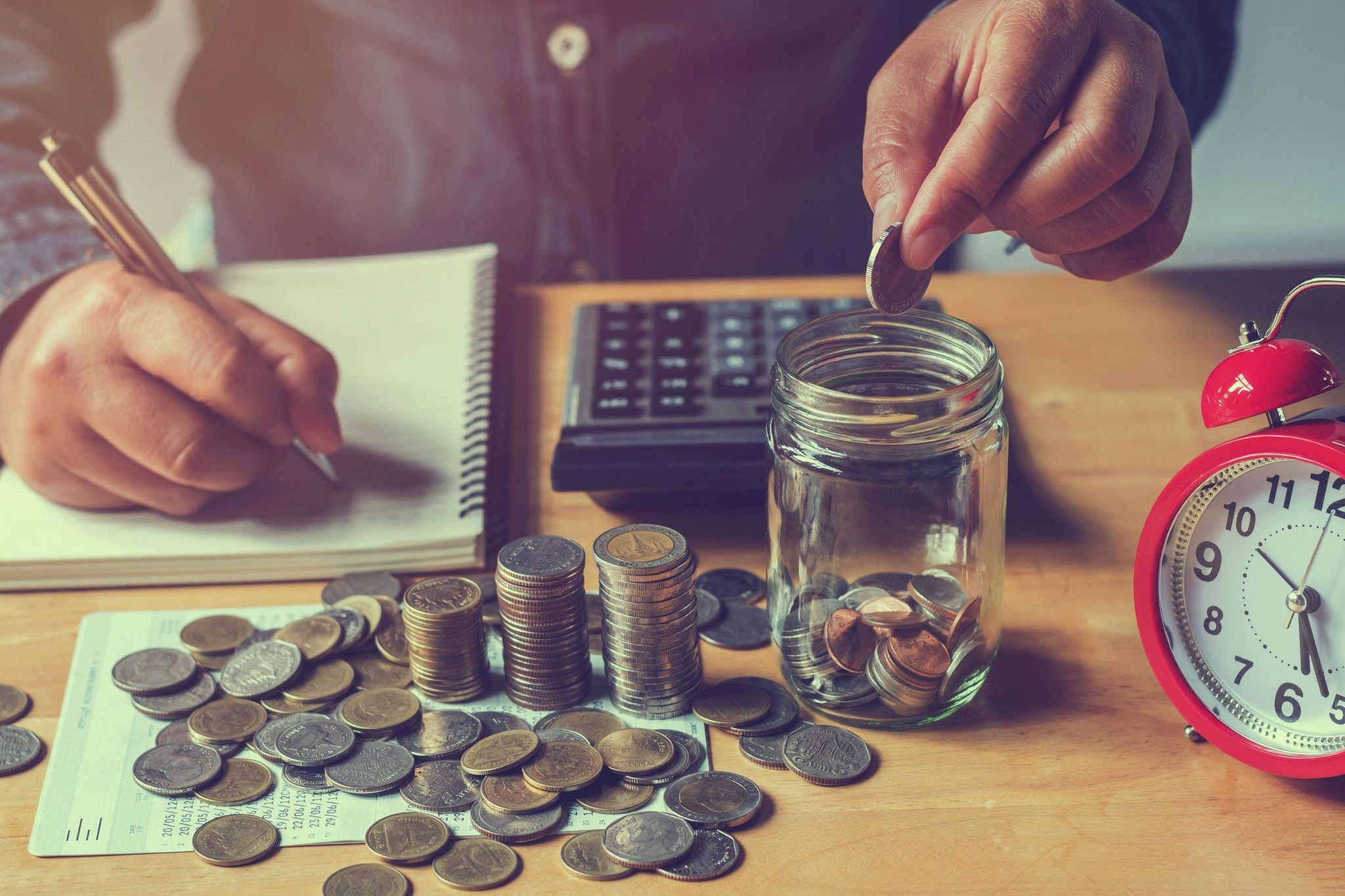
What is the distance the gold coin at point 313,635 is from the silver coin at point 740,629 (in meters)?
0.24

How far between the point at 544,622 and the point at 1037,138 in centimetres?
39

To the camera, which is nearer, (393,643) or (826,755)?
(826,755)

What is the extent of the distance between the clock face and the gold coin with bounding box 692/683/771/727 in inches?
9.3

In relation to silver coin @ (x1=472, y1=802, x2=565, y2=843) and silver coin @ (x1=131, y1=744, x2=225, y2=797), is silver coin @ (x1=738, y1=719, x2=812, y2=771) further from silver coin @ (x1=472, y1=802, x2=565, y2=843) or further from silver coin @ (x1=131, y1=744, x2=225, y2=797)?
silver coin @ (x1=131, y1=744, x2=225, y2=797)

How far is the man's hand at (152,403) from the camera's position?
0.77 metres

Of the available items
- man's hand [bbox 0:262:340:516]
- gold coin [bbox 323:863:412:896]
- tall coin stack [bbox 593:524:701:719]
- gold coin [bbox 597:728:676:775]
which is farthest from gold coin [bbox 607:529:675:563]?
man's hand [bbox 0:262:340:516]

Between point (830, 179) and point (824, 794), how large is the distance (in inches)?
39.2

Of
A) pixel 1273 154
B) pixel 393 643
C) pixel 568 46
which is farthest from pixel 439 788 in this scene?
pixel 1273 154

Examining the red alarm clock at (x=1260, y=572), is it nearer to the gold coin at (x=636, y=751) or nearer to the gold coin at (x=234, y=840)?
the gold coin at (x=636, y=751)

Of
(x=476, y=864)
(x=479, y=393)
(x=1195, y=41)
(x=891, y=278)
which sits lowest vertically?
(x=476, y=864)

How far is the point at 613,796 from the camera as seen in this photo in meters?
0.58

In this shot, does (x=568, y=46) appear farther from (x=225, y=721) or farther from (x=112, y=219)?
(x=225, y=721)

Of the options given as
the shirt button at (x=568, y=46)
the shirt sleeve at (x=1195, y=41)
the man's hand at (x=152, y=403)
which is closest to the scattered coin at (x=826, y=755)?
the man's hand at (x=152, y=403)

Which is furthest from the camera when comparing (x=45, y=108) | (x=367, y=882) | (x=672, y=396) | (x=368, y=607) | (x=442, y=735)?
(x=45, y=108)
